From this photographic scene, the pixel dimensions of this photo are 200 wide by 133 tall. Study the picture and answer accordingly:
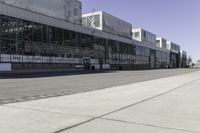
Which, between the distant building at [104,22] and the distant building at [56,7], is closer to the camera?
the distant building at [56,7]

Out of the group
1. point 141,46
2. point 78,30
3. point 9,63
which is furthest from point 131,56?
point 9,63

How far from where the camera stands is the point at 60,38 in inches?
2404

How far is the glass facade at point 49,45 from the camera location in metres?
47.6

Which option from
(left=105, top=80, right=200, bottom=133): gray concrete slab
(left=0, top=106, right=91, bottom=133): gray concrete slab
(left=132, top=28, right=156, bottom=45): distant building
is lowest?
(left=105, top=80, right=200, bottom=133): gray concrete slab

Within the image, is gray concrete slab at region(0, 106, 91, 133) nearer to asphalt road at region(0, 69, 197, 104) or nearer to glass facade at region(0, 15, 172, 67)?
asphalt road at region(0, 69, 197, 104)

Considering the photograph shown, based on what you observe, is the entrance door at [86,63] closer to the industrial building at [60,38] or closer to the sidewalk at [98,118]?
the industrial building at [60,38]

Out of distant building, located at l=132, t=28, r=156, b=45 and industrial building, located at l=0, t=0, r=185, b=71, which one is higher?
distant building, located at l=132, t=28, r=156, b=45

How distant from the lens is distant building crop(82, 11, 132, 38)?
266ft

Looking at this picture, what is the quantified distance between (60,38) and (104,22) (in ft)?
78.6

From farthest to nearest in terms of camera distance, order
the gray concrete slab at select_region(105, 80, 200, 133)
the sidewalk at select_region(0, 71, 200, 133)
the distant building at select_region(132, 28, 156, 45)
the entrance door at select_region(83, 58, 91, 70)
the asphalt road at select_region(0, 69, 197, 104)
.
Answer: the distant building at select_region(132, 28, 156, 45) → the entrance door at select_region(83, 58, 91, 70) → the asphalt road at select_region(0, 69, 197, 104) → the gray concrete slab at select_region(105, 80, 200, 133) → the sidewalk at select_region(0, 71, 200, 133)

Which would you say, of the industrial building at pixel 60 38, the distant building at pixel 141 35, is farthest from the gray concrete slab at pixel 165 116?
the distant building at pixel 141 35

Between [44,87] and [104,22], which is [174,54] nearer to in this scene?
[104,22]

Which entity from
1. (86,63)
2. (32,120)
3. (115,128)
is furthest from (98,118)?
(86,63)

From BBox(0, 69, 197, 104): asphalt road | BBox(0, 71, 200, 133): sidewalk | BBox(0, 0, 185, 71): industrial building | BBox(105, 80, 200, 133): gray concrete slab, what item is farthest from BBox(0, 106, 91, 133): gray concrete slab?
BBox(0, 0, 185, 71): industrial building
